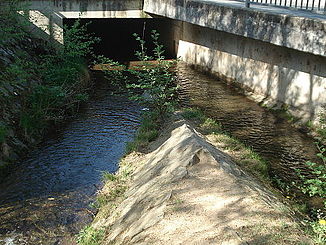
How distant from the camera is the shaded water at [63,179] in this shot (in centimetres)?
587

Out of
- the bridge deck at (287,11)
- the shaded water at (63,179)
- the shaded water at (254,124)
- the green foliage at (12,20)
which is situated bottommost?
the shaded water at (63,179)

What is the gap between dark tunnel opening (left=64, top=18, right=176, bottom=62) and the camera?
713 inches

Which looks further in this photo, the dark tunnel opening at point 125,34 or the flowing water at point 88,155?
the dark tunnel opening at point 125,34

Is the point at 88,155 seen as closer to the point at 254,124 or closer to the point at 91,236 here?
the point at 91,236

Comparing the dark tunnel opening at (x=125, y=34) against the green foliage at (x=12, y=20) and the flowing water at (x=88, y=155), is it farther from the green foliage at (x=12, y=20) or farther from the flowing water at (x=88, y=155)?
the flowing water at (x=88, y=155)

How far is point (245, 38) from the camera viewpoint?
41.6ft

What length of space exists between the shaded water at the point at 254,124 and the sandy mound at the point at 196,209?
100 inches

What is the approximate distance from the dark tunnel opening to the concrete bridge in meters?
0.76

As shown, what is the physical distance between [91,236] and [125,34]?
17.0 meters

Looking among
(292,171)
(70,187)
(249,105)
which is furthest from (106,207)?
(249,105)

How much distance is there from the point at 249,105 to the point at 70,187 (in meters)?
6.32

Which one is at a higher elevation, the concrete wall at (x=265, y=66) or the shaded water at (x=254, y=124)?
the concrete wall at (x=265, y=66)

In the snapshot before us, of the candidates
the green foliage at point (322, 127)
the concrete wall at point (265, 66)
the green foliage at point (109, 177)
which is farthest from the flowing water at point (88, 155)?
the concrete wall at point (265, 66)

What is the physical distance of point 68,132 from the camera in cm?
948
